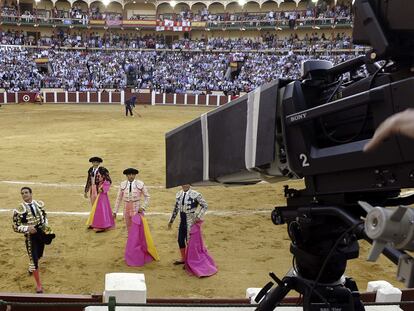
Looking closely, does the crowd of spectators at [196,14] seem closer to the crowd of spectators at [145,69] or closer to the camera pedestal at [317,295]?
the crowd of spectators at [145,69]

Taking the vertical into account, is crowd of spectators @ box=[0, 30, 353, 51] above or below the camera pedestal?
above

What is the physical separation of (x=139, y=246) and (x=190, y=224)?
79 centimetres

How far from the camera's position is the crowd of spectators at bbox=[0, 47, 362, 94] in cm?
3438

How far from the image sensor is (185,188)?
601cm

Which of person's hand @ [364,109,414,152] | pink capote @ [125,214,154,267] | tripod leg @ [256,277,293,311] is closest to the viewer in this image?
person's hand @ [364,109,414,152]

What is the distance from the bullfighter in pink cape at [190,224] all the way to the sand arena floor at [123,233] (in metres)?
0.21

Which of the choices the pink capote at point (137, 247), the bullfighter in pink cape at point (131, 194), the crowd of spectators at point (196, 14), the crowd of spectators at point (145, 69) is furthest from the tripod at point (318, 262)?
the crowd of spectators at point (196, 14)

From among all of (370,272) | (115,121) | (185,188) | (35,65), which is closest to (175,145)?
(185,188)

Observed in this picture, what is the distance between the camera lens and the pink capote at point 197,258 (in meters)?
5.88

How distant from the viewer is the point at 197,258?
593cm

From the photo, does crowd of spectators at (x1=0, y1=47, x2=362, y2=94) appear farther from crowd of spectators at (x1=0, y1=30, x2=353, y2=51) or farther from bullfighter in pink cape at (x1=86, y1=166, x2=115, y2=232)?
bullfighter in pink cape at (x1=86, y1=166, x2=115, y2=232)

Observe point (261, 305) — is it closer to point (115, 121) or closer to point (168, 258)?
point (168, 258)

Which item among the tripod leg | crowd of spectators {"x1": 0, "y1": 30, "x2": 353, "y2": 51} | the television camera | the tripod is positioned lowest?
the tripod leg

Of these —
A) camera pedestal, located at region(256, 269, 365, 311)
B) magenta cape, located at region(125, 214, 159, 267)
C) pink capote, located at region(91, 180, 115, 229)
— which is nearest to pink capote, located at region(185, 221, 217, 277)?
magenta cape, located at region(125, 214, 159, 267)
